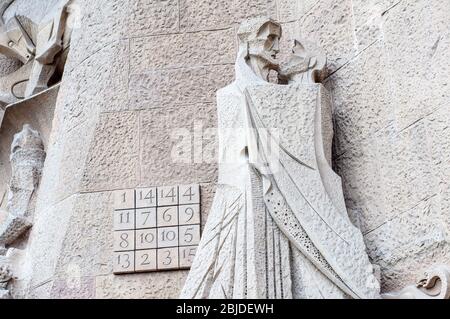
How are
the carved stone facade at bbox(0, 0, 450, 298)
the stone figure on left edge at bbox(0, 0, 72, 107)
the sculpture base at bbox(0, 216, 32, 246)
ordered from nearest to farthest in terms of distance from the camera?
1. the carved stone facade at bbox(0, 0, 450, 298)
2. the sculpture base at bbox(0, 216, 32, 246)
3. the stone figure on left edge at bbox(0, 0, 72, 107)

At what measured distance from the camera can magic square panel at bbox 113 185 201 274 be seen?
4.80 meters

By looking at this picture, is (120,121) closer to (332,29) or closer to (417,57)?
(332,29)

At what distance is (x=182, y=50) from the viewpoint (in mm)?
5285

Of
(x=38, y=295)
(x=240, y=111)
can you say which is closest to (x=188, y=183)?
(x=240, y=111)

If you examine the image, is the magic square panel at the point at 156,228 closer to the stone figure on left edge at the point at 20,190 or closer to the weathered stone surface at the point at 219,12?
the stone figure on left edge at the point at 20,190

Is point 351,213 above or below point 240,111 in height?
below

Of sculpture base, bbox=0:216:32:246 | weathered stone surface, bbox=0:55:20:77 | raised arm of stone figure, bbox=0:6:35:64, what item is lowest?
weathered stone surface, bbox=0:55:20:77

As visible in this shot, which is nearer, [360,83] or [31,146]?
[360,83]

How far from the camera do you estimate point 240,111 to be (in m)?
4.70

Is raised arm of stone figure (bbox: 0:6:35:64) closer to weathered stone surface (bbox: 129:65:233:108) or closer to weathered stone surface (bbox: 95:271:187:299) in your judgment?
weathered stone surface (bbox: 129:65:233:108)

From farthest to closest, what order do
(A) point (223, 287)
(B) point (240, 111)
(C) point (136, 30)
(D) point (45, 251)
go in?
(C) point (136, 30), (D) point (45, 251), (B) point (240, 111), (A) point (223, 287)

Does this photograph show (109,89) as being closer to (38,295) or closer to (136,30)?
(136,30)

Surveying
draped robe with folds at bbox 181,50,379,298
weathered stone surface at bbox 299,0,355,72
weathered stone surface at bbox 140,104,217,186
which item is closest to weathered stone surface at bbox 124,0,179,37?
weathered stone surface at bbox 140,104,217,186

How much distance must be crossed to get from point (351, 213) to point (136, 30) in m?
1.37
